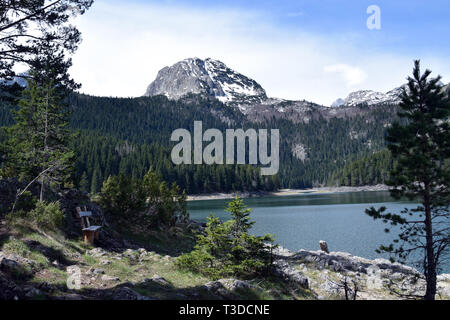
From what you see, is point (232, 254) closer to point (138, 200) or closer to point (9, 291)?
point (9, 291)

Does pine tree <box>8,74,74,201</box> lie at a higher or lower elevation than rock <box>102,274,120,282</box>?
higher

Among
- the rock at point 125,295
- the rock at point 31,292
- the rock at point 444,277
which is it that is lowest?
the rock at point 444,277

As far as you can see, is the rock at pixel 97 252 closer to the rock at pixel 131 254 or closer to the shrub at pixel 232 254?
the rock at pixel 131 254

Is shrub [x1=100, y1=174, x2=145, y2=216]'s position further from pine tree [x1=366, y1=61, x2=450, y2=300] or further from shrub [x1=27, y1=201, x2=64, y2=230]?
pine tree [x1=366, y1=61, x2=450, y2=300]

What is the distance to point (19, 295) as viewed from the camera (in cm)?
987

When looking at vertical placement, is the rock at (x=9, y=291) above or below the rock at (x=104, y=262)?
above

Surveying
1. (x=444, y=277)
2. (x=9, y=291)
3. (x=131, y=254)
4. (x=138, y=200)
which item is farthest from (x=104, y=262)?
(x=444, y=277)

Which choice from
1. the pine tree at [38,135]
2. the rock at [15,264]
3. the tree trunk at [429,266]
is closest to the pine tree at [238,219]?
the tree trunk at [429,266]

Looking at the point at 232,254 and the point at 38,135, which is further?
the point at 38,135

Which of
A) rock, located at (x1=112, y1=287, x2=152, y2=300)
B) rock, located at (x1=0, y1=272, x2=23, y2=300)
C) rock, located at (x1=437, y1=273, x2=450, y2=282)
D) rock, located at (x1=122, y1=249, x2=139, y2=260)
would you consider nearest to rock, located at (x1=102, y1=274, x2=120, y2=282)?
rock, located at (x1=112, y1=287, x2=152, y2=300)

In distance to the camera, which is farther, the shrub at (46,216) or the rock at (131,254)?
the rock at (131,254)
